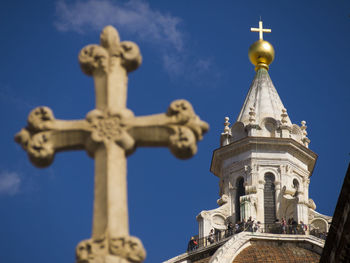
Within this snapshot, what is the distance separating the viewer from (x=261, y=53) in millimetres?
76625

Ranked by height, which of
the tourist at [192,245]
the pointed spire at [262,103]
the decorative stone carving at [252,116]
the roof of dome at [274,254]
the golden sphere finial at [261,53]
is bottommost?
the roof of dome at [274,254]

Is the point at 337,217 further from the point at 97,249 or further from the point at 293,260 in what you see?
the point at 293,260

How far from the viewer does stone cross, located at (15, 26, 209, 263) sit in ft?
42.6

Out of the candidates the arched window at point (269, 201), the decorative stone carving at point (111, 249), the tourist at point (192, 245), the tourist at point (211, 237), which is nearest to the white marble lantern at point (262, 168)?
the arched window at point (269, 201)

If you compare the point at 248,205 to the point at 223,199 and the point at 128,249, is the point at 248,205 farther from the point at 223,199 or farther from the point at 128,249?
the point at 128,249

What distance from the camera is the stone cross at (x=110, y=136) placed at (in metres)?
13.0

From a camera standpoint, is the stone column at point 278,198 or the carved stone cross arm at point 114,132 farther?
the stone column at point 278,198

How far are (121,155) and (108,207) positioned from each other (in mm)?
648

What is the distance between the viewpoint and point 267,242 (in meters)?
69.3

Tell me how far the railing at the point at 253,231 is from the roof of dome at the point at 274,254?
1332 mm

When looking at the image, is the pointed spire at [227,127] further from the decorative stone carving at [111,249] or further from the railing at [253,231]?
the decorative stone carving at [111,249]

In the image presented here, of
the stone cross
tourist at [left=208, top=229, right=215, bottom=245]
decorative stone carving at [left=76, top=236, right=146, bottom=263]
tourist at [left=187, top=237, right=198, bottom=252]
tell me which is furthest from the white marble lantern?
decorative stone carving at [left=76, top=236, right=146, bottom=263]

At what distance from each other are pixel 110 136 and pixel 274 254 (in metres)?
55.3

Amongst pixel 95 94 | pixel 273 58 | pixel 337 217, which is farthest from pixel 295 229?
pixel 95 94
